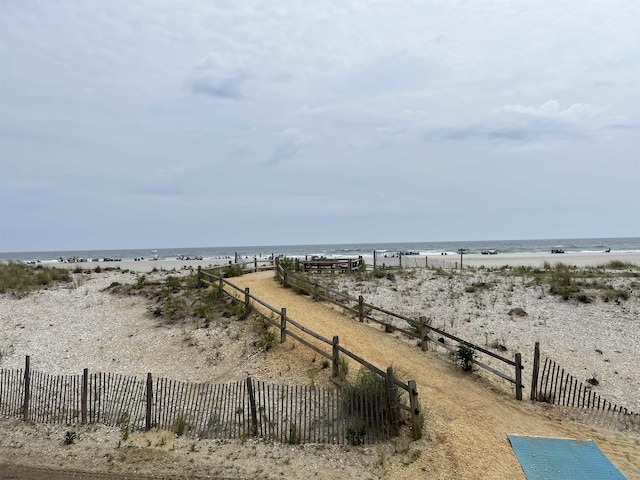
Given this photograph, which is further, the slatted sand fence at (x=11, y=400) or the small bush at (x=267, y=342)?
the small bush at (x=267, y=342)

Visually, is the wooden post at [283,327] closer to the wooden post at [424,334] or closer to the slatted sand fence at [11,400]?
the wooden post at [424,334]

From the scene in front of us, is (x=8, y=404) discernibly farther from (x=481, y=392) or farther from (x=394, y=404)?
(x=481, y=392)

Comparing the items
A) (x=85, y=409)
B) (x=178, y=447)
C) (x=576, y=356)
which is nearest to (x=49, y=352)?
(x=85, y=409)

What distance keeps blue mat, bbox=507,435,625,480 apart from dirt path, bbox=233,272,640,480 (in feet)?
0.56

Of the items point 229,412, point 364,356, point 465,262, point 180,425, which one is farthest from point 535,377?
point 465,262

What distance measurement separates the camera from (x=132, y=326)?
59.6 ft

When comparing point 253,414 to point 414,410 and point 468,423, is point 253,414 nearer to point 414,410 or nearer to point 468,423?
point 414,410

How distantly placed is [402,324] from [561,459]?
8.81 meters

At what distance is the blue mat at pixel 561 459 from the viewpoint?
764 cm

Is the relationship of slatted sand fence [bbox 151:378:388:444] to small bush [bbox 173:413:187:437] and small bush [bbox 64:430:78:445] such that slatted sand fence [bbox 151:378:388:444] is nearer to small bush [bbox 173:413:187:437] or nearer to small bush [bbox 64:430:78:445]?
small bush [bbox 173:413:187:437]

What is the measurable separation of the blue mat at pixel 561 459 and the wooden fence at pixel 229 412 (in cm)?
252

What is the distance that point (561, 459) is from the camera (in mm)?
8117

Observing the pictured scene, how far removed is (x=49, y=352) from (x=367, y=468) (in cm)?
1317

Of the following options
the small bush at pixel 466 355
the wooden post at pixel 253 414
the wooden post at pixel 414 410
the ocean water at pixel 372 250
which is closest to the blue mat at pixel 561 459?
the wooden post at pixel 414 410
